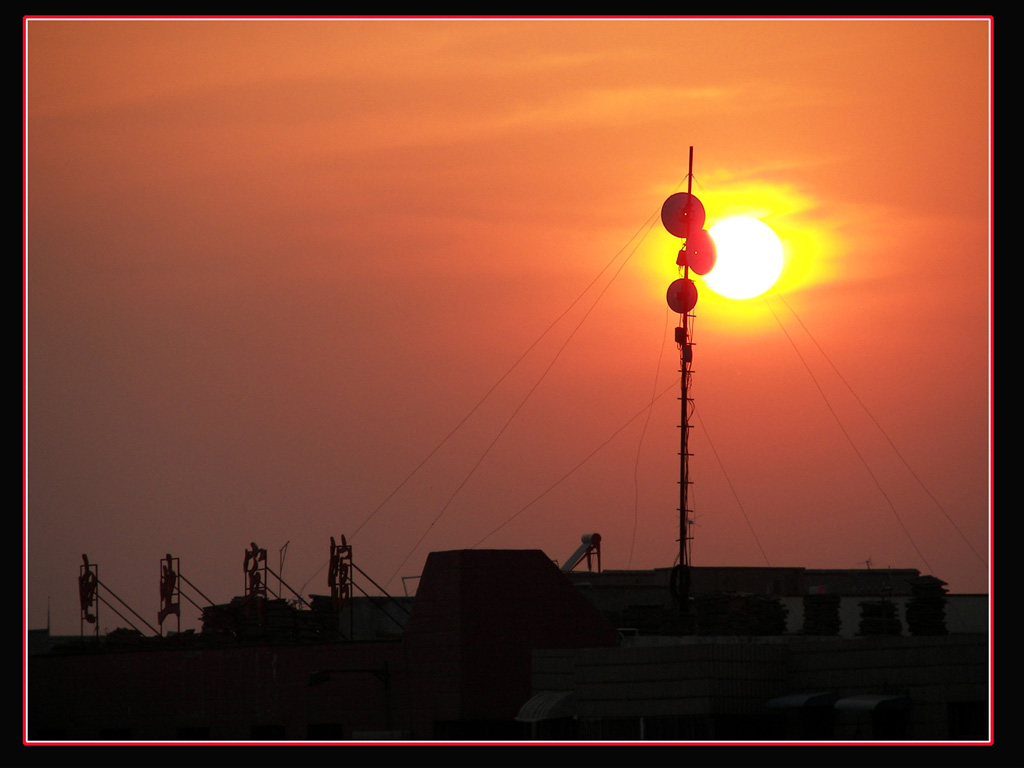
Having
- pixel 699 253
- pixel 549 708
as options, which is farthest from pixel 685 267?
pixel 549 708

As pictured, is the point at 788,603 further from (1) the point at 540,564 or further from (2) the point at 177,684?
(2) the point at 177,684

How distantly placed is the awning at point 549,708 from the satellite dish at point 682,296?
55.4 feet

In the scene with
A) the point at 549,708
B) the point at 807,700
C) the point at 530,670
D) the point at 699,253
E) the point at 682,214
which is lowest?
the point at 549,708

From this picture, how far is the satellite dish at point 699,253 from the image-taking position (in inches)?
2387

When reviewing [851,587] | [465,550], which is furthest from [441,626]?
Result: [851,587]

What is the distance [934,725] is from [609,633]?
16929mm

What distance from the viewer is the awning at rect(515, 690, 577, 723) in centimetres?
4831

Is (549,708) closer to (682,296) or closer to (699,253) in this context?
(682,296)

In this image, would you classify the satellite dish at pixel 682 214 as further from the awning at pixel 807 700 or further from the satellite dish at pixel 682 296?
the awning at pixel 807 700

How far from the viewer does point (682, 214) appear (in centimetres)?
6031

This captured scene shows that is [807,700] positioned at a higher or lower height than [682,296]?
lower

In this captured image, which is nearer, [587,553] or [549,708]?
[549,708]

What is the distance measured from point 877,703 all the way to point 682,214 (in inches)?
955

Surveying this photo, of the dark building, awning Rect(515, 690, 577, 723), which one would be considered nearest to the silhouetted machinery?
the dark building
